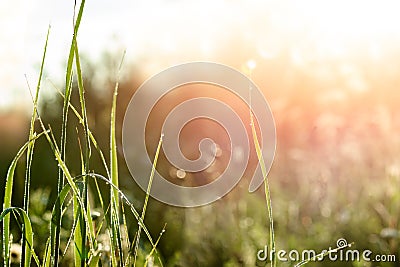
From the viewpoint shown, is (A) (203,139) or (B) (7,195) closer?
(B) (7,195)

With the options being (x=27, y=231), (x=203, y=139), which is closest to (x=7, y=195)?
(x=27, y=231)

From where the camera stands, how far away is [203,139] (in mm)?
2883

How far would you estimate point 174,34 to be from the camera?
11.2ft

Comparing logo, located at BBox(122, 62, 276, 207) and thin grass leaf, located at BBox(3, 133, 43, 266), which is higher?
logo, located at BBox(122, 62, 276, 207)

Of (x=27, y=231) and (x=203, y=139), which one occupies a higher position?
(x=203, y=139)

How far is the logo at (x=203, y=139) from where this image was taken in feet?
8.97

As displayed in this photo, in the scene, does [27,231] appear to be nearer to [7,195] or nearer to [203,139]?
[7,195]

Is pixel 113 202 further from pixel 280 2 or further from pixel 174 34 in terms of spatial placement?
pixel 174 34

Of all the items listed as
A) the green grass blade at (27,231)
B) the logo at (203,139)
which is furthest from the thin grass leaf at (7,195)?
the logo at (203,139)

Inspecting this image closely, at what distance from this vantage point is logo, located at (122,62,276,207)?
273cm

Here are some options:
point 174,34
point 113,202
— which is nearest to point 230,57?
point 174,34

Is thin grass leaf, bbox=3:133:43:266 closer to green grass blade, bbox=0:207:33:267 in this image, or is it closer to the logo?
green grass blade, bbox=0:207:33:267

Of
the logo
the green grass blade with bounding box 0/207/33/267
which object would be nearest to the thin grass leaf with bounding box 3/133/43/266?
the green grass blade with bounding box 0/207/33/267

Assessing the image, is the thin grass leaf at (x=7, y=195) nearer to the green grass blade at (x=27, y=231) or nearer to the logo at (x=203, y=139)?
the green grass blade at (x=27, y=231)
